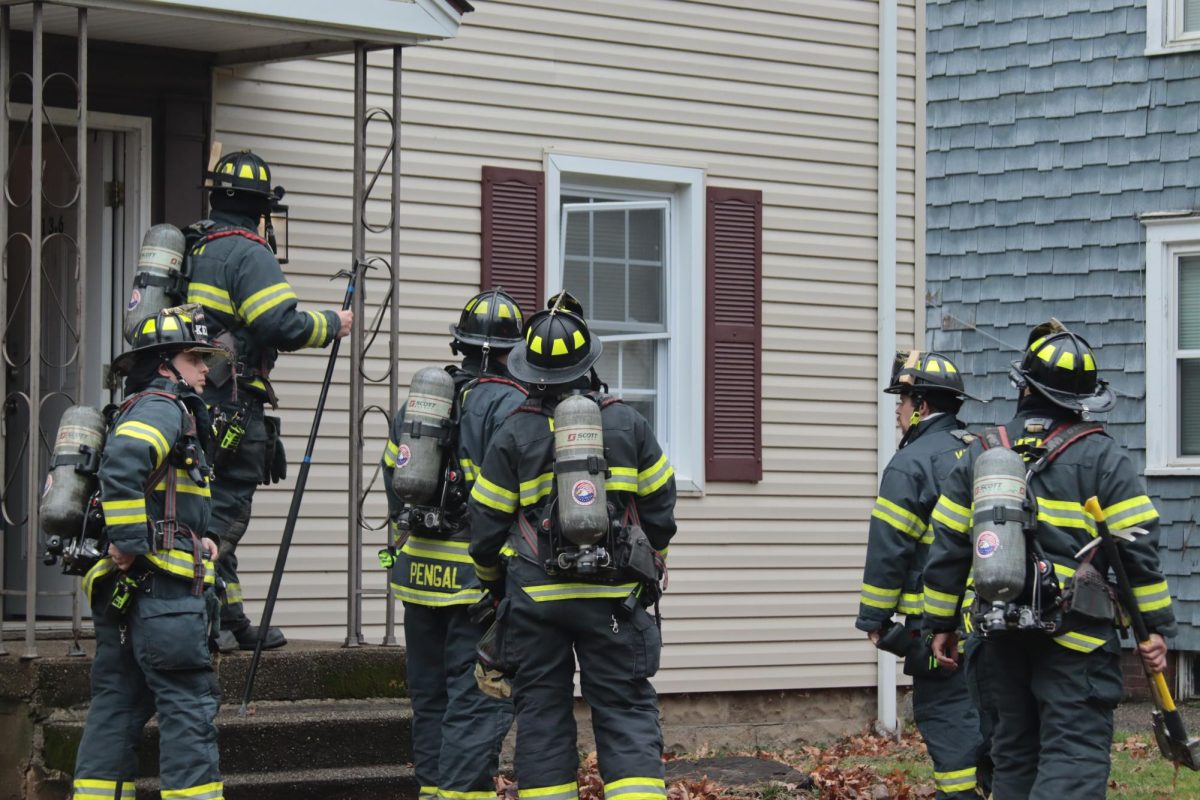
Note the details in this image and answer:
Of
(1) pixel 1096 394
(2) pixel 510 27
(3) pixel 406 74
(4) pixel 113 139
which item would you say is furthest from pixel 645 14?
(1) pixel 1096 394

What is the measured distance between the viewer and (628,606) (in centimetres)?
686

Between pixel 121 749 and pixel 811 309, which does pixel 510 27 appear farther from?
pixel 121 749

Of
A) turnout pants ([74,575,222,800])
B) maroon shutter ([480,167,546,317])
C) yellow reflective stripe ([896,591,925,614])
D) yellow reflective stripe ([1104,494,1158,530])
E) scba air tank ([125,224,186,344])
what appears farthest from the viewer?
maroon shutter ([480,167,546,317])

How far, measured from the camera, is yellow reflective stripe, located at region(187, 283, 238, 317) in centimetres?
820

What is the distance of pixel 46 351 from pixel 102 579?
290 centimetres

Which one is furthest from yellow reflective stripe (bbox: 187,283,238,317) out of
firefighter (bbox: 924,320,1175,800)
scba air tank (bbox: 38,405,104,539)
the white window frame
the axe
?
the white window frame

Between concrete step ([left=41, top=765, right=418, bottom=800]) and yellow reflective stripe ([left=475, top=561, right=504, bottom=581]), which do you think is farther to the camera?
concrete step ([left=41, top=765, right=418, bottom=800])

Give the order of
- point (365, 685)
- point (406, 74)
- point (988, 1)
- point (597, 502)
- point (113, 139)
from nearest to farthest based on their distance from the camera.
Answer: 1. point (597, 502)
2. point (365, 685)
3. point (113, 139)
4. point (406, 74)
5. point (988, 1)

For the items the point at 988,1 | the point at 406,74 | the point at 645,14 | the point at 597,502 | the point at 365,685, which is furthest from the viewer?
the point at 988,1

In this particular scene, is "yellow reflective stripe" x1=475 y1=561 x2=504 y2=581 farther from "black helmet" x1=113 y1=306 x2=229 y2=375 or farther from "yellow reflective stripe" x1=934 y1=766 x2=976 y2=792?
"yellow reflective stripe" x1=934 y1=766 x2=976 y2=792

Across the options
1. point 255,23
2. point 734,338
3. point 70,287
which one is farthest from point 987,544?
point 70,287

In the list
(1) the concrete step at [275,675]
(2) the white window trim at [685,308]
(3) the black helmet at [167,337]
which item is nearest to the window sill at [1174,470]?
(2) the white window trim at [685,308]

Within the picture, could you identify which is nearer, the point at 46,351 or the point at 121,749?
the point at 121,749

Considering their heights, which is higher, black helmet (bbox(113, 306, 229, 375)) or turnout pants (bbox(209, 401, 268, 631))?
black helmet (bbox(113, 306, 229, 375))
